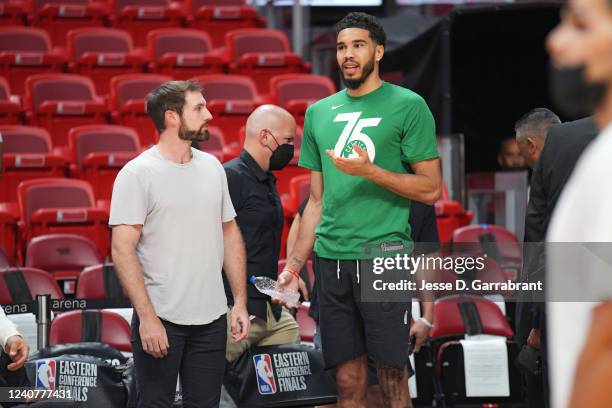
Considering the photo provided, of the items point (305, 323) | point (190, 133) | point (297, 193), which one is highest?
point (190, 133)

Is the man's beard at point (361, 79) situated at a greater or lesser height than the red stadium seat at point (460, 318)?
greater

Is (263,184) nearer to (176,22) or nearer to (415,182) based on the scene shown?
(415,182)

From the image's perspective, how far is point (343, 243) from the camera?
3953 millimetres

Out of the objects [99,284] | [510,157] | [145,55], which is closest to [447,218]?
[510,157]

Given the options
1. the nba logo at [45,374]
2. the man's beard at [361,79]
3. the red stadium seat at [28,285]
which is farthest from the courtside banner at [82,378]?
the man's beard at [361,79]

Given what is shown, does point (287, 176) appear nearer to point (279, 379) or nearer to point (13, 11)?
point (279, 379)

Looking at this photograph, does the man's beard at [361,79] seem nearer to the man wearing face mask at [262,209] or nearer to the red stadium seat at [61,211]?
the man wearing face mask at [262,209]

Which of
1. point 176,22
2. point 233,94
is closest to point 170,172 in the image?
point 233,94

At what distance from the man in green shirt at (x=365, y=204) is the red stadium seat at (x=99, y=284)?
7.00 ft

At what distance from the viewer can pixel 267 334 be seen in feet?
16.1

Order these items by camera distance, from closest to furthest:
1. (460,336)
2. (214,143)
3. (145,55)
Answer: (460,336) → (214,143) → (145,55)

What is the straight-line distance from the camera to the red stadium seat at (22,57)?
31.9 ft

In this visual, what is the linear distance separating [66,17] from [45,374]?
6.97 meters

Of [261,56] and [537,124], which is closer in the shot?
[537,124]
